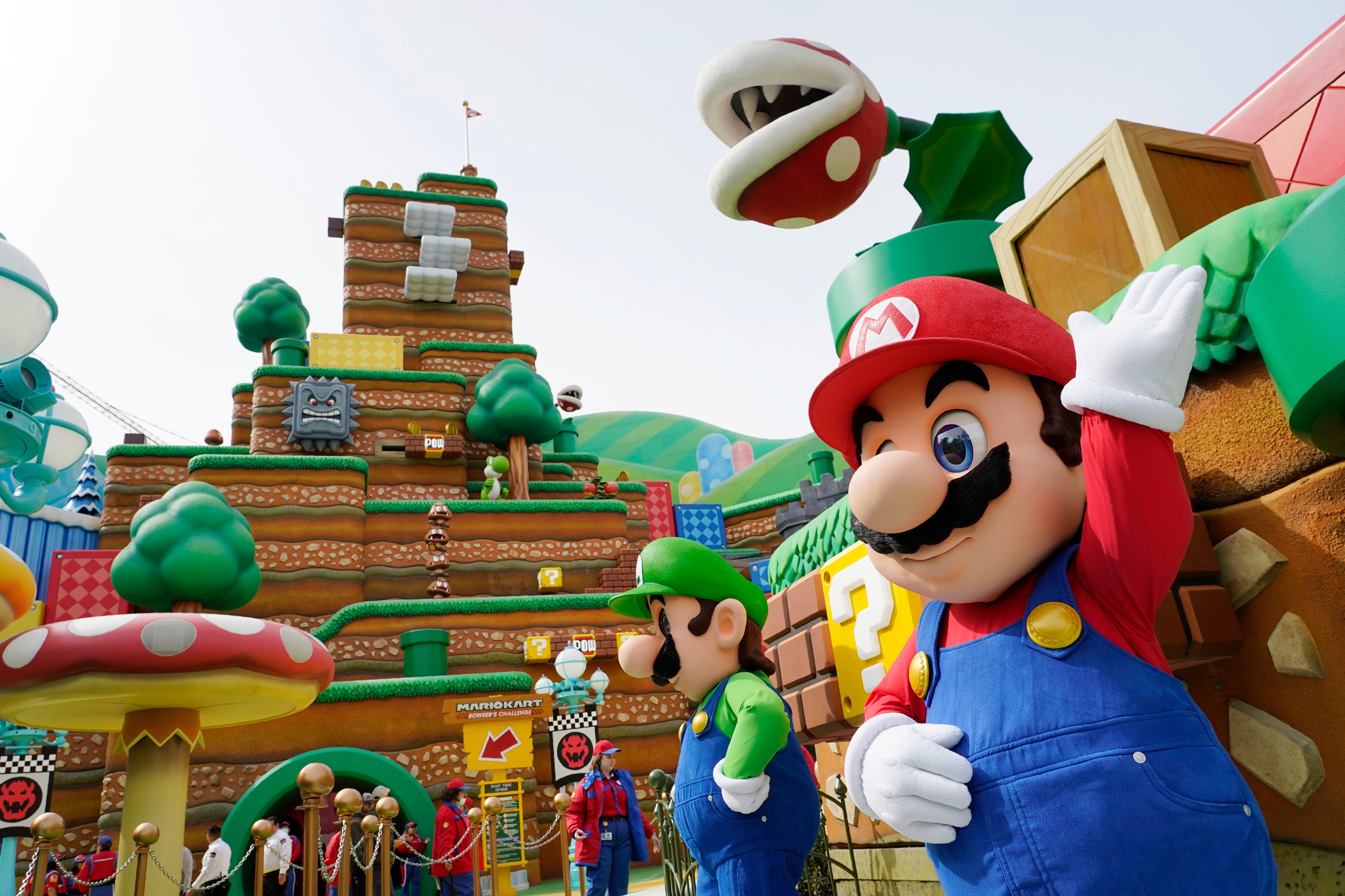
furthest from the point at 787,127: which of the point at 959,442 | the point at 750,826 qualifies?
the point at 750,826

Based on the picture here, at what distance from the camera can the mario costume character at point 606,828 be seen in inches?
279

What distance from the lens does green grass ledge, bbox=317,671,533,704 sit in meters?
10.7

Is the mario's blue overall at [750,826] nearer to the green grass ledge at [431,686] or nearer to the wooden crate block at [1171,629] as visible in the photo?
the wooden crate block at [1171,629]

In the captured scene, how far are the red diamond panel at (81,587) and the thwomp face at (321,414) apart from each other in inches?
139

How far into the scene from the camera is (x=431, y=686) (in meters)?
10.9

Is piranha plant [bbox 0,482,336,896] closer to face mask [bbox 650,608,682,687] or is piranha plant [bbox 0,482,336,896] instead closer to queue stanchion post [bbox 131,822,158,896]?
queue stanchion post [bbox 131,822,158,896]

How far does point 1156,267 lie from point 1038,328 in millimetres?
434

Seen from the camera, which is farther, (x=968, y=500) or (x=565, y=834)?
(x=565, y=834)

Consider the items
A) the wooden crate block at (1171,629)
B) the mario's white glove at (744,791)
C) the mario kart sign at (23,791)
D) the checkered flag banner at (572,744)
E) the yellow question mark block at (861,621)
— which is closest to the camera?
the wooden crate block at (1171,629)

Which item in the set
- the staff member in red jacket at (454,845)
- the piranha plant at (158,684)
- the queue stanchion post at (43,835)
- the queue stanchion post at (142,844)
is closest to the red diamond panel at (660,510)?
the staff member in red jacket at (454,845)

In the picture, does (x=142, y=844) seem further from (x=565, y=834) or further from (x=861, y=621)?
(x=565, y=834)

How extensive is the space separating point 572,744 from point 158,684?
7.08 metres

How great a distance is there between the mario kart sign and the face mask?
37.2ft

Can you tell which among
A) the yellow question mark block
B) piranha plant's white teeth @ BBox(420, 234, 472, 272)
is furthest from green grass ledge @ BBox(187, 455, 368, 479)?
the yellow question mark block
